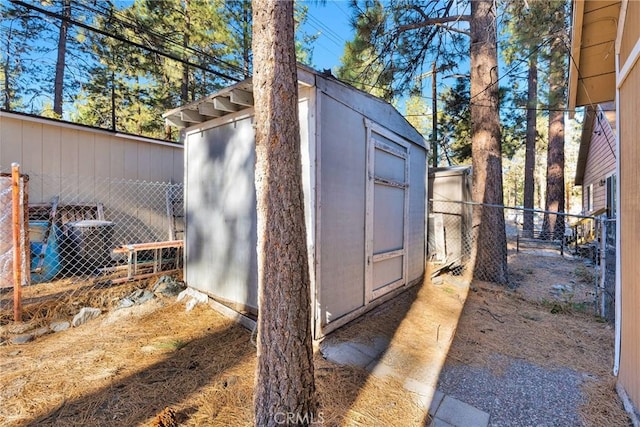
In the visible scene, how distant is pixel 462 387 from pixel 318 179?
7.03 ft

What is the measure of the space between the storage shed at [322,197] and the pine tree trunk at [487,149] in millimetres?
1606

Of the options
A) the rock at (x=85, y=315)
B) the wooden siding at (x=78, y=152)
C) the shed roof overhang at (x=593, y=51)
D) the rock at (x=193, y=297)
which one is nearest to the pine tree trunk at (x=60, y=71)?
the wooden siding at (x=78, y=152)

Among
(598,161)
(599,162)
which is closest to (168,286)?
(599,162)

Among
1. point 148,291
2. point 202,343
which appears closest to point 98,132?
point 148,291

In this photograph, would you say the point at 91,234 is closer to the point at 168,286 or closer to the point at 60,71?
the point at 168,286

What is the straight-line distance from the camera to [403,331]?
11.3 ft

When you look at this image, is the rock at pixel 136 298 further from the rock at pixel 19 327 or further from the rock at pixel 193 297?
the rock at pixel 19 327

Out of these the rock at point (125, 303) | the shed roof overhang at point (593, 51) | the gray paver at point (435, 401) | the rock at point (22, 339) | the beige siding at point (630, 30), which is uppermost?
the shed roof overhang at point (593, 51)

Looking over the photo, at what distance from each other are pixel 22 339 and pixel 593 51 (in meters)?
6.80

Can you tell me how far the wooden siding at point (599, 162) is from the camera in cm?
826

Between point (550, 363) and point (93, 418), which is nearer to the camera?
point (93, 418)

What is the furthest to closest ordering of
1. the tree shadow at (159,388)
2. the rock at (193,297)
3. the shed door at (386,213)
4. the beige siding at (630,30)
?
1. the rock at (193,297)
2. the shed door at (386,213)
3. the beige siding at (630,30)
4. the tree shadow at (159,388)

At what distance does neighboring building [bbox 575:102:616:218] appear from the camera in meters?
7.47

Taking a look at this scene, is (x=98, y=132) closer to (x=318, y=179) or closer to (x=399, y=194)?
(x=318, y=179)
